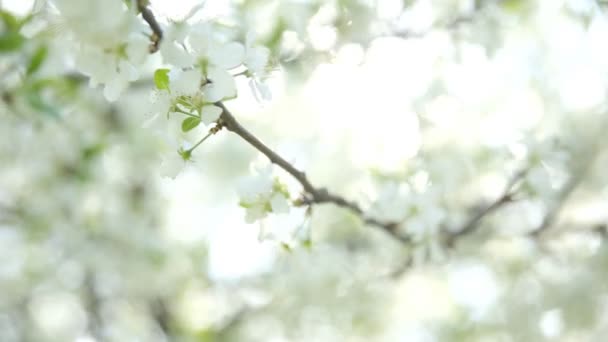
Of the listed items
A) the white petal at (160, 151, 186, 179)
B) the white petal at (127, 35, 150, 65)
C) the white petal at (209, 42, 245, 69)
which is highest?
the white petal at (127, 35, 150, 65)

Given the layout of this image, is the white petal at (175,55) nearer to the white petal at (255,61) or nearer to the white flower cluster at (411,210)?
the white petal at (255,61)

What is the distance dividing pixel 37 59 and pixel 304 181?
537 mm

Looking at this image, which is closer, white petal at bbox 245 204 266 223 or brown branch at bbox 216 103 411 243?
brown branch at bbox 216 103 411 243

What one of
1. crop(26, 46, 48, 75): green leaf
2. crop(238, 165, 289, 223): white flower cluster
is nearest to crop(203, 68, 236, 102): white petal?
crop(238, 165, 289, 223): white flower cluster

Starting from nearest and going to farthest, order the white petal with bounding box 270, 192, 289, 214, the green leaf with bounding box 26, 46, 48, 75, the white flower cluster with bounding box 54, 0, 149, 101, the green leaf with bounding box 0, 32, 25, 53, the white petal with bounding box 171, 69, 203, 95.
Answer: the white flower cluster with bounding box 54, 0, 149, 101
the white petal with bounding box 171, 69, 203, 95
the white petal with bounding box 270, 192, 289, 214
the green leaf with bounding box 0, 32, 25, 53
the green leaf with bounding box 26, 46, 48, 75

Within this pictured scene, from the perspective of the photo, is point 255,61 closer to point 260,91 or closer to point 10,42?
point 260,91

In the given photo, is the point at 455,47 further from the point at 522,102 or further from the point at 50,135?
the point at 50,135

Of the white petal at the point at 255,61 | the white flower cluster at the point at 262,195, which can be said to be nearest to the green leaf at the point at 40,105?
the white flower cluster at the point at 262,195

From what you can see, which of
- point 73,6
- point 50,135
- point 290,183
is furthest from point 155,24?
point 50,135

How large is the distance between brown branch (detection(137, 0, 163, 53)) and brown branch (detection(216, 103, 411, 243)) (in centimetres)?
8

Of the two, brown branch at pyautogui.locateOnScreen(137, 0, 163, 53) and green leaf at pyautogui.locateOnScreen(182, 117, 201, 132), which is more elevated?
brown branch at pyautogui.locateOnScreen(137, 0, 163, 53)

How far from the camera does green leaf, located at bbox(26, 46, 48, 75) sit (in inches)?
39.6

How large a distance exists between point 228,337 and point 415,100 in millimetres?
1064

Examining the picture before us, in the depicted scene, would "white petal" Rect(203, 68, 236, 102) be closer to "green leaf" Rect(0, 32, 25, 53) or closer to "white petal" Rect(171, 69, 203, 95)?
"white petal" Rect(171, 69, 203, 95)
